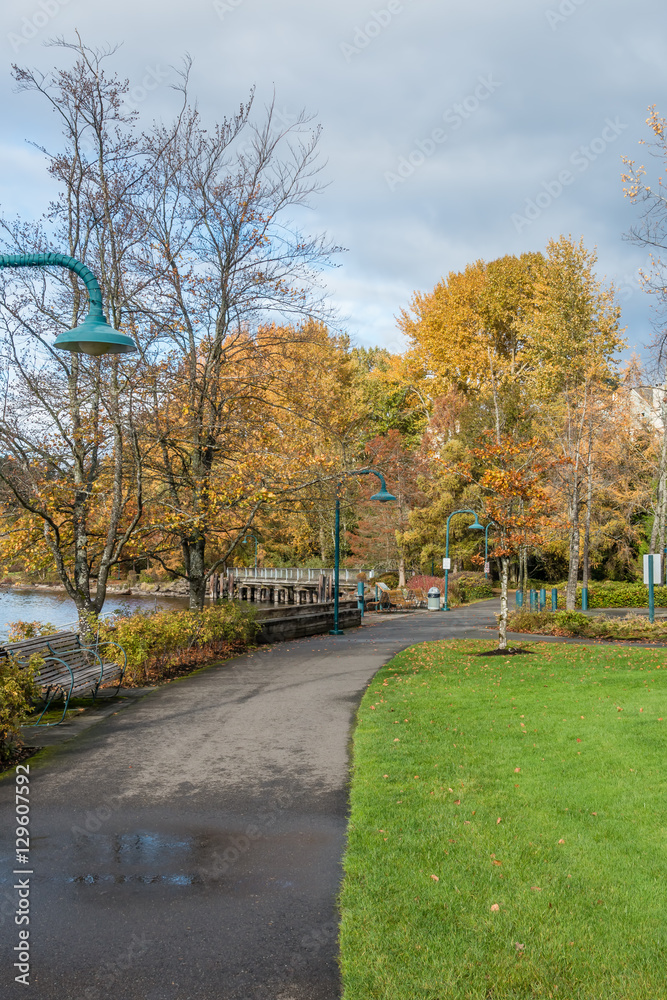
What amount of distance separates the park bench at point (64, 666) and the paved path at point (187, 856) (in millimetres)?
781

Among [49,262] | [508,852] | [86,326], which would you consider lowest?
[508,852]

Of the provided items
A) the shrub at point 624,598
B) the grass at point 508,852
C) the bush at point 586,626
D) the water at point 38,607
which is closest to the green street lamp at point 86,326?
the grass at point 508,852

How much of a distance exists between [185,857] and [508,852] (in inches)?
93.7

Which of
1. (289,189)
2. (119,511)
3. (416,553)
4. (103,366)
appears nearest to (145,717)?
(119,511)

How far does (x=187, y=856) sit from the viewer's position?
5.31 meters

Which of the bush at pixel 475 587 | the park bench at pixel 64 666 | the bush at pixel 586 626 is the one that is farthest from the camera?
the bush at pixel 475 587

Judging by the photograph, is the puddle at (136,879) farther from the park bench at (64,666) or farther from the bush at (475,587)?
the bush at (475,587)

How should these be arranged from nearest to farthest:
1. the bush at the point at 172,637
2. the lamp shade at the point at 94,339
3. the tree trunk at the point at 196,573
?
the lamp shade at the point at 94,339
the bush at the point at 172,637
the tree trunk at the point at 196,573

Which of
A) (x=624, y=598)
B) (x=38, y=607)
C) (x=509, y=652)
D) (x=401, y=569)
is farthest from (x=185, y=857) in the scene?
(x=401, y=569)

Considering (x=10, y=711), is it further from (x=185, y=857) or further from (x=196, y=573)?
(x=196, y=573)

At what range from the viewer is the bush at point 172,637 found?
1244 cm

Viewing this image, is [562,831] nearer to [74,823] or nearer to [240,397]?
[74,823]

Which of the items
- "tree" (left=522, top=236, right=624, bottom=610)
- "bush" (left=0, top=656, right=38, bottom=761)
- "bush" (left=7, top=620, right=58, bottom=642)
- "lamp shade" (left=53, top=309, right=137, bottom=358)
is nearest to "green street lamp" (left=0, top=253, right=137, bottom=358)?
"lamp shade" (left=53, top=309, right=137, bottom=358)

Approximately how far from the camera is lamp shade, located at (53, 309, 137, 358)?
5.85 m
